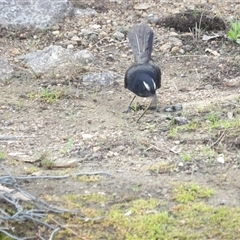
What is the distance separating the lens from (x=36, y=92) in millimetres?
6488

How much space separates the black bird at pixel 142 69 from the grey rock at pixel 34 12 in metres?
1.24

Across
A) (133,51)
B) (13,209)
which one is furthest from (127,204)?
(133,51)

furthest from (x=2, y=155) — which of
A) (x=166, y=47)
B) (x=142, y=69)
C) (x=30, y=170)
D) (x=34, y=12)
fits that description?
(x=34, y=12)

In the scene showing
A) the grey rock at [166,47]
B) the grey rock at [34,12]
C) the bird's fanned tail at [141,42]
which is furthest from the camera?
the grey rock at [34,12]

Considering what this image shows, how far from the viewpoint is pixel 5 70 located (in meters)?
6.88

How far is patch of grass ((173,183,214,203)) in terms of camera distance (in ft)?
14.2

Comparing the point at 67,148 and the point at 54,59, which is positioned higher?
the point at 67,148

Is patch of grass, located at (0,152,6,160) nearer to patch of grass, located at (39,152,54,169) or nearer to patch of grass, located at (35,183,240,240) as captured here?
patch of grass, located at (39,152,54,169)

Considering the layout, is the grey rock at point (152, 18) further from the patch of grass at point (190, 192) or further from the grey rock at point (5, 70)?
the patch of grass at point (190, 192)

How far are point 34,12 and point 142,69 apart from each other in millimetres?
2017

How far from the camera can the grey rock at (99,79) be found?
6.71 metres

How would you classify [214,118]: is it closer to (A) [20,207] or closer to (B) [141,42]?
(B) [141,42]

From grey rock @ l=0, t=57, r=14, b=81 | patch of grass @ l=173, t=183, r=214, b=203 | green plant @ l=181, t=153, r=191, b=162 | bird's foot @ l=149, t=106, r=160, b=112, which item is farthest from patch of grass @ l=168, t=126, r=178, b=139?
grey rock @ l=0, t=57, r=14, b=81

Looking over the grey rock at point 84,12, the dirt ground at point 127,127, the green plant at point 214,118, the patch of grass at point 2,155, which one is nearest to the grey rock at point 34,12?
the grey rock at point 84,12
